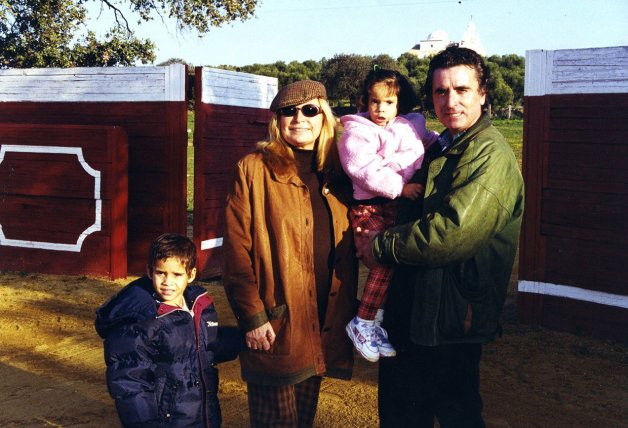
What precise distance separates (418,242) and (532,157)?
3971 mm

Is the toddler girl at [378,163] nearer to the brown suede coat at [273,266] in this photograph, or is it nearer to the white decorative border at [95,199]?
the brown suede coat at [273,266]

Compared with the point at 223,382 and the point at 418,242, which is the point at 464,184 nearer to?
the point at 418,242

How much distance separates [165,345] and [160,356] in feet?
0.16

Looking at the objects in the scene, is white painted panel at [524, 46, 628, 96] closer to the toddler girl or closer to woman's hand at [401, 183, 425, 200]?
the toddler girl

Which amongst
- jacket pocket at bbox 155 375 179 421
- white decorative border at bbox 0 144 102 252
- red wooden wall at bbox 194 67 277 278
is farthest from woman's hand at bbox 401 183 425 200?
white decorative border at bbox 0 144 102 252

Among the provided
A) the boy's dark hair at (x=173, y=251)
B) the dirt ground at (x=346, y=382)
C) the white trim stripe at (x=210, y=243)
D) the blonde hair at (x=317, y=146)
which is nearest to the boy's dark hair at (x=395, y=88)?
the blonde hair at (x=317, y=146)

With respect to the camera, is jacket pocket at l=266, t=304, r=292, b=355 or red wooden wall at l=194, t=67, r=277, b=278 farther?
red wooden wall at l=194, t=67, r=277, b=278

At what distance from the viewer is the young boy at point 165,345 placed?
2691mm

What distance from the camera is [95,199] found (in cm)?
772

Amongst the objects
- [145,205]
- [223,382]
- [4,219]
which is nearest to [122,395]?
[223,382]

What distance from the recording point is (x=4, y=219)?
26.9 feet

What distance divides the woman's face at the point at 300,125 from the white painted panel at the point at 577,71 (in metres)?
3.60

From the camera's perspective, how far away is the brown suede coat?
2.80m

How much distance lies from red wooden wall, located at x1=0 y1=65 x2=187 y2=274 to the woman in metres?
4.85
